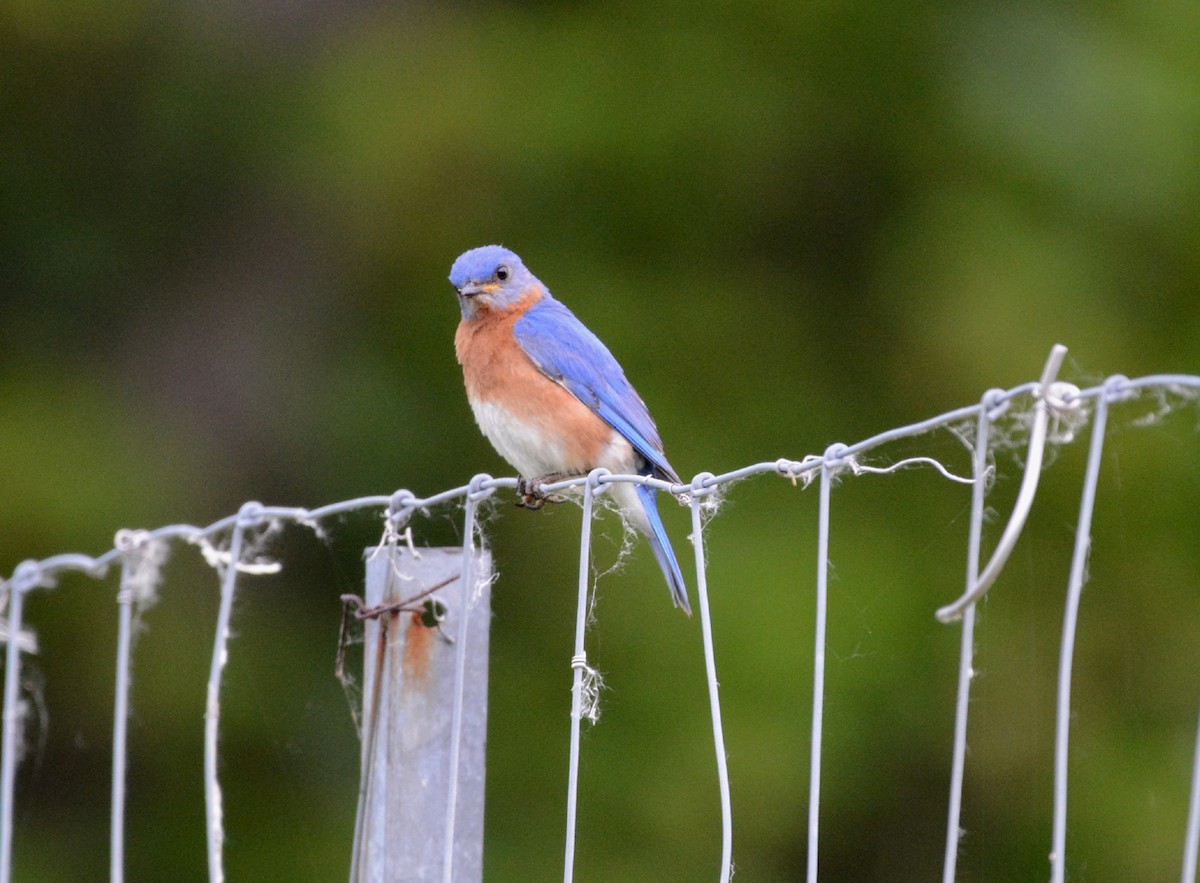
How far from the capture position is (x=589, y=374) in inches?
165

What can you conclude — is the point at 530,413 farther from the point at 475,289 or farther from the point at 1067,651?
the point at 1067,651

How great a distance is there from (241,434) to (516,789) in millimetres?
2337

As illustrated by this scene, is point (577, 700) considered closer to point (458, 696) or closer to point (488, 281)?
point (458, 696)

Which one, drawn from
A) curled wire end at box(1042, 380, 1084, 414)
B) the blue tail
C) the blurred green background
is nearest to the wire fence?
curled wire end at box(1042, 380, 1084, 414)

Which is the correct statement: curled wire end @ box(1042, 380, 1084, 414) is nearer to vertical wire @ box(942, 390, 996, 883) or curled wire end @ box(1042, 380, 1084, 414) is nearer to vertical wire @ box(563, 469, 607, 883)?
vertical wire @ box(942, 390, 996, 883)

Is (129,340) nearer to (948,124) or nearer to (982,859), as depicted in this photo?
(948,124)

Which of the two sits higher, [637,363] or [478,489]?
[637,363]

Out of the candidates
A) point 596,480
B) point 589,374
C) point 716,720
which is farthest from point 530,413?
point 716,720

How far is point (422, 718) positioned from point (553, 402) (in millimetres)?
1762

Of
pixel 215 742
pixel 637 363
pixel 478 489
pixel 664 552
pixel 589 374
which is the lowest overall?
pixel 215 742

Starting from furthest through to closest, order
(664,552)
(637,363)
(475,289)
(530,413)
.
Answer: (637,363) < (475,289) < (530,413) < (664,552)

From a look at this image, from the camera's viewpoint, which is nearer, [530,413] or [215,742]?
[215,742]

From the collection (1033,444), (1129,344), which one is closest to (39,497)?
(1129,344)

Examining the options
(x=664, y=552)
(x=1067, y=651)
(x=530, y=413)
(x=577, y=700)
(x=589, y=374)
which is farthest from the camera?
(x=589, y=374)
